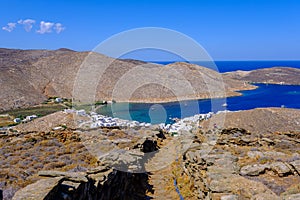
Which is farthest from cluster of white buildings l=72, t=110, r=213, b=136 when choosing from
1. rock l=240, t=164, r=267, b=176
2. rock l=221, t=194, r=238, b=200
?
rock l=221, t=194, r=238, b=200

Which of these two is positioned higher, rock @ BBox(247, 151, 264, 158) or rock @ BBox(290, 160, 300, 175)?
rock @ BBox(290, 160, 300, 175)

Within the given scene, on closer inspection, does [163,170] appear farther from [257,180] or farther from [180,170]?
[257,180]

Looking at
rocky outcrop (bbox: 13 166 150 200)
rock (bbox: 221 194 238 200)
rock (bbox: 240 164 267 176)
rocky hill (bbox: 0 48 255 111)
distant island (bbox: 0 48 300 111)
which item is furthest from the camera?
rocky hill (bbox: 0 48 255 111)

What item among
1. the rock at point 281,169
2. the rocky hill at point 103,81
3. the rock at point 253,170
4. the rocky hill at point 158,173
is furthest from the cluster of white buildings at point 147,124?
the rocky hill at point 103,81

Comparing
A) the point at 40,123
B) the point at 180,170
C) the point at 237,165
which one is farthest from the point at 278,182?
the point at 40,123

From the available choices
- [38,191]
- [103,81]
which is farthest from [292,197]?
[103,81]

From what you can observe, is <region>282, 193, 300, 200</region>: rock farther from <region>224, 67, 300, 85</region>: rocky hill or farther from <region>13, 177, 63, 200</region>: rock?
<region>224, 67, 300, 85</region>: rocky hill
